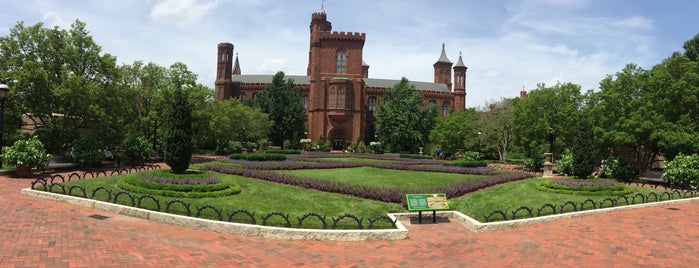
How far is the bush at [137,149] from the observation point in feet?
84.7

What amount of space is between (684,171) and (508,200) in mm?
10233

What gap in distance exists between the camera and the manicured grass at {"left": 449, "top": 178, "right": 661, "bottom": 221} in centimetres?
1449

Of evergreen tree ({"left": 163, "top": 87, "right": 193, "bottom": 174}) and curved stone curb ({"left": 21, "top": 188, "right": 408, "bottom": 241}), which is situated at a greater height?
evergreen tree ({"left": 163, "top": 87, "right": 193, "bottom": 174})

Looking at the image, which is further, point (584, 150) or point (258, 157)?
point (258, 157)

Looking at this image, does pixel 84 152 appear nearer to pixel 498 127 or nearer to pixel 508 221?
pixel 508 221

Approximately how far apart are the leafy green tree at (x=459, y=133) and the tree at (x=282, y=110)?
2365 cm

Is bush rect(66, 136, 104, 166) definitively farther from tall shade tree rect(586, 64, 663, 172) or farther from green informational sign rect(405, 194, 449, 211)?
tall shade tree rect(586, 64, 663, 172)

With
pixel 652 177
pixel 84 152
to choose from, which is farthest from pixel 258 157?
pixel 652 177

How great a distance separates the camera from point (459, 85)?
264 feet

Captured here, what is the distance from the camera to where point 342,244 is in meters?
10.2

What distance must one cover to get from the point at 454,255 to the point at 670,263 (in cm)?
427

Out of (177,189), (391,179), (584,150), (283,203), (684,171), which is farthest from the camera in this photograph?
(391,179)

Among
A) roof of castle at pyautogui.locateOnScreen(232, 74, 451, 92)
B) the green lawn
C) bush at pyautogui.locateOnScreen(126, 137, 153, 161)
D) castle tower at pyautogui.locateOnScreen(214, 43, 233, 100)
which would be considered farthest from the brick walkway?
roof of castle at pyautogui.locateOnScreen(232, 74, 451, 92)

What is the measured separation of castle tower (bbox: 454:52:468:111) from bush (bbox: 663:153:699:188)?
5743 cm
